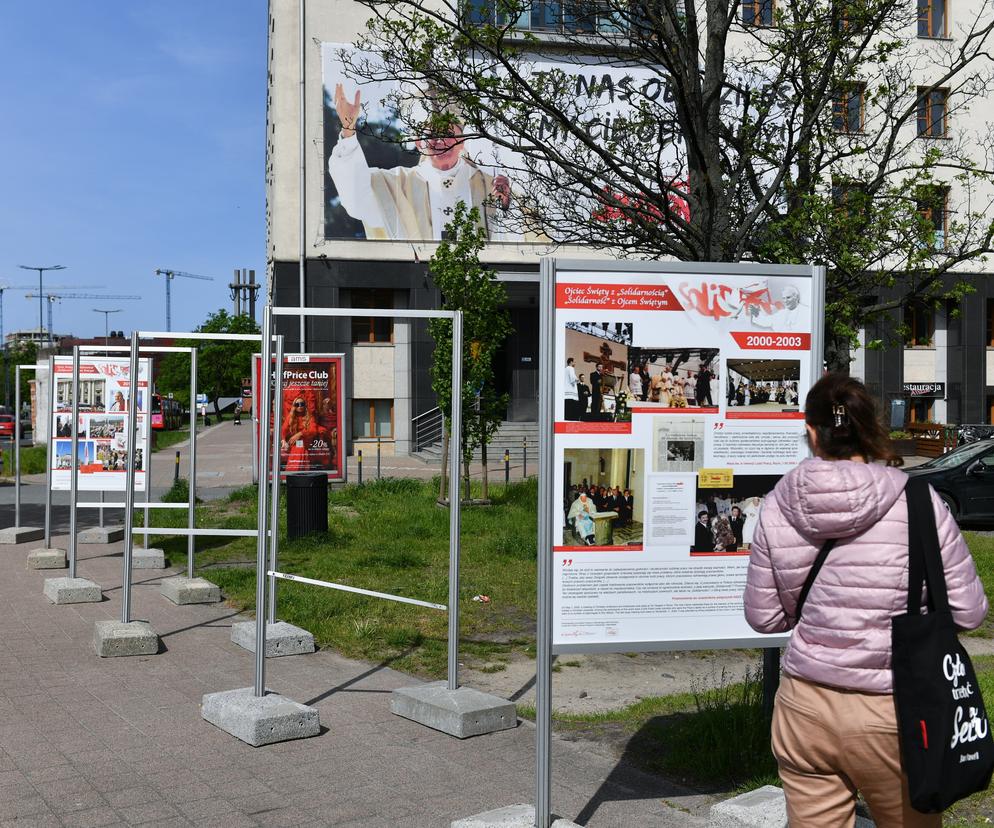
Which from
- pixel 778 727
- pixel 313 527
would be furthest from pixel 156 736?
pixel 313 527

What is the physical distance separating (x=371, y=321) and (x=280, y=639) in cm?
3025

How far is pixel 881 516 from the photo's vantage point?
2.98m

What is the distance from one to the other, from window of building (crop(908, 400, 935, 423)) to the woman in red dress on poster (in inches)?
1371

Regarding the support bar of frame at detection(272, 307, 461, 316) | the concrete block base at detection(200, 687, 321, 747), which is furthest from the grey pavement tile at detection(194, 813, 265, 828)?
the support bar of frame at detection(272, 307, 461, 316)

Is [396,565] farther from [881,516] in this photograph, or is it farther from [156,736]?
[881,516]

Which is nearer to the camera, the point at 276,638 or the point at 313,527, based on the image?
the point at 276,638

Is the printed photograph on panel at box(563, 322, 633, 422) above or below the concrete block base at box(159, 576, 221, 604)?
above

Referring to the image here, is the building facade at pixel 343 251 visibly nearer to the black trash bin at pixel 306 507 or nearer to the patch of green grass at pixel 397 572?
the patch of green grass at pixel 397 572

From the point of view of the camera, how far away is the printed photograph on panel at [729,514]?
469cm

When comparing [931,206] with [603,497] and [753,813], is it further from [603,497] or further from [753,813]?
[753,813]

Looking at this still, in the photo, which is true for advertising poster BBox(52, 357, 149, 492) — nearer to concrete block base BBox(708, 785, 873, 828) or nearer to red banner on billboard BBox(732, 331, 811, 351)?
red banner on billboard BBox(732, 331, 811, 351)

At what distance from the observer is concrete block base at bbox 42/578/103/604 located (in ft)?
34.3

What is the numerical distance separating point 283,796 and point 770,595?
9.43ft

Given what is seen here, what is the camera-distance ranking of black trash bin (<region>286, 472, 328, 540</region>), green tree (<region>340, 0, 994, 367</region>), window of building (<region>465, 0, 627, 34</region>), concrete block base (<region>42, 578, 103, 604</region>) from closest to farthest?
window of building (<region>465, 0, 627, 34</region>) < green tree (<region>340, 0, 994, 367</region>) < concrete block base (<region>42, 578, 103, 604</region>) < black trash bin (<region>286, 472, 328, 540</region>)
